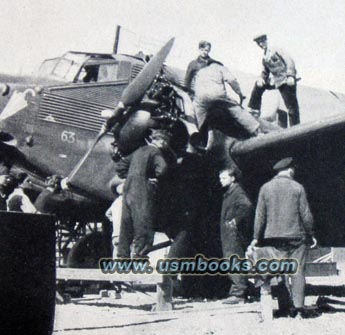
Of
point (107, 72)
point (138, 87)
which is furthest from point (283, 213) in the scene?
point (107, 72)

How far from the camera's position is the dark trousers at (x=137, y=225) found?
6965 mm

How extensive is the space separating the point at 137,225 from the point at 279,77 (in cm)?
401

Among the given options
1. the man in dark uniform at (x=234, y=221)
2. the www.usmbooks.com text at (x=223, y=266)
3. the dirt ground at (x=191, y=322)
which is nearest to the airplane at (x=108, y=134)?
the man in dark uniform at (x=234, y=221)

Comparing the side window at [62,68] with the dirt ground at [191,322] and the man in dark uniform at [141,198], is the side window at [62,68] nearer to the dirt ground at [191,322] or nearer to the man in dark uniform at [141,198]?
the man in dark uniform at [141,198]

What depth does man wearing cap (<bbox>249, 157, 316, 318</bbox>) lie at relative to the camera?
22.3 feet

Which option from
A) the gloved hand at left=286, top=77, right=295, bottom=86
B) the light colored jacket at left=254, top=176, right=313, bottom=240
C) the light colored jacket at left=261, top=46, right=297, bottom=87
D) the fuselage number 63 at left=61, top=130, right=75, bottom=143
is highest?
the light colored jacket at left=261, top=46, right=297, bottom=87

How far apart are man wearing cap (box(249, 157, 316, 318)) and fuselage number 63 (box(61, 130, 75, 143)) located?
3508mm

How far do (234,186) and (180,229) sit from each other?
0.93m

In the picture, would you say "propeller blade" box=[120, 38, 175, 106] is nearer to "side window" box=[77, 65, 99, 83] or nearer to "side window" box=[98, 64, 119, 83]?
"side window" box=[98, 64, 119, 83]

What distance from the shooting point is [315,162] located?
902cm

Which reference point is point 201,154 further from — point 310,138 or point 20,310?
point 20,310

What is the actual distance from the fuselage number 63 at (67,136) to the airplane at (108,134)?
15mm

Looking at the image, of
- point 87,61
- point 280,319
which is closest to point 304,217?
point 280,319

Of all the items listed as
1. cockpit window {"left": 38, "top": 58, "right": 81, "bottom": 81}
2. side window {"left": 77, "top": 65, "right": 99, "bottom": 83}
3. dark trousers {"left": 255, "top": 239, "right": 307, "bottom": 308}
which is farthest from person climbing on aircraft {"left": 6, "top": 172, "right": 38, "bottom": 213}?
dark trousers {"left": 255, "top": 239, "right": 307, "bottom": 308}
